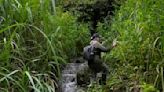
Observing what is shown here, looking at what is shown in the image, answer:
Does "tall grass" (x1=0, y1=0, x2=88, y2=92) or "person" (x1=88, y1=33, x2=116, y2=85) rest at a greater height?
"tall grass" (x1=0, y1=0, x2=88, y2=92)

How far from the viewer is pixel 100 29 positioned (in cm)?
1105

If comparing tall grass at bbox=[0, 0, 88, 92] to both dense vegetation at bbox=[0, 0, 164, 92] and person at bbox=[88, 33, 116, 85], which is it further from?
person at bbox=[88, 33, 116, 85]

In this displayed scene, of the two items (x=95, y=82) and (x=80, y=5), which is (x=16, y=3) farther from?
(x=80, y=5)

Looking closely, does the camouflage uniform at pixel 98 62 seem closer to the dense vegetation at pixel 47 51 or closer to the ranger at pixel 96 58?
the ranger at pixel 96 58

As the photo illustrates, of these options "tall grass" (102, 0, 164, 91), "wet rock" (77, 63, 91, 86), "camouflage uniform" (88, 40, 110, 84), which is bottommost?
"wet rock" (77, 63, 91, 86)

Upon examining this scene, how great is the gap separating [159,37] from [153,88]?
75 centimetres

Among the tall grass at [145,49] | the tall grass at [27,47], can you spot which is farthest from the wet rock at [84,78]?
the tall grass at [145,49]

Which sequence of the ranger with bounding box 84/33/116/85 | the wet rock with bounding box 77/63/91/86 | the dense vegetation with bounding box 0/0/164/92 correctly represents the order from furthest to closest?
the wet rock with bounding box 77/63/91/86 < the ranger with bounding box 84/33/116/85 < the dense vegetation with bounding box 0/0/164/92

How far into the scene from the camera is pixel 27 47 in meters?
5.09

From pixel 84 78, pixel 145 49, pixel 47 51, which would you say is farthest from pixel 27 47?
pixel 84 78

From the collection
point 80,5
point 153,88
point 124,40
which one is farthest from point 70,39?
point 153,88

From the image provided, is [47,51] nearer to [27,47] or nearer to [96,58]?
[27,47]

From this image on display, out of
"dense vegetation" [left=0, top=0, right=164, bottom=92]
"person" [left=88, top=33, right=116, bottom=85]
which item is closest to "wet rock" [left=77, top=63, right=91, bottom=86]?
"person" [left=88, top=33, right=116, bottom=85]

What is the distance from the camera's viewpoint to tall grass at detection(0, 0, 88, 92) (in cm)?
425
